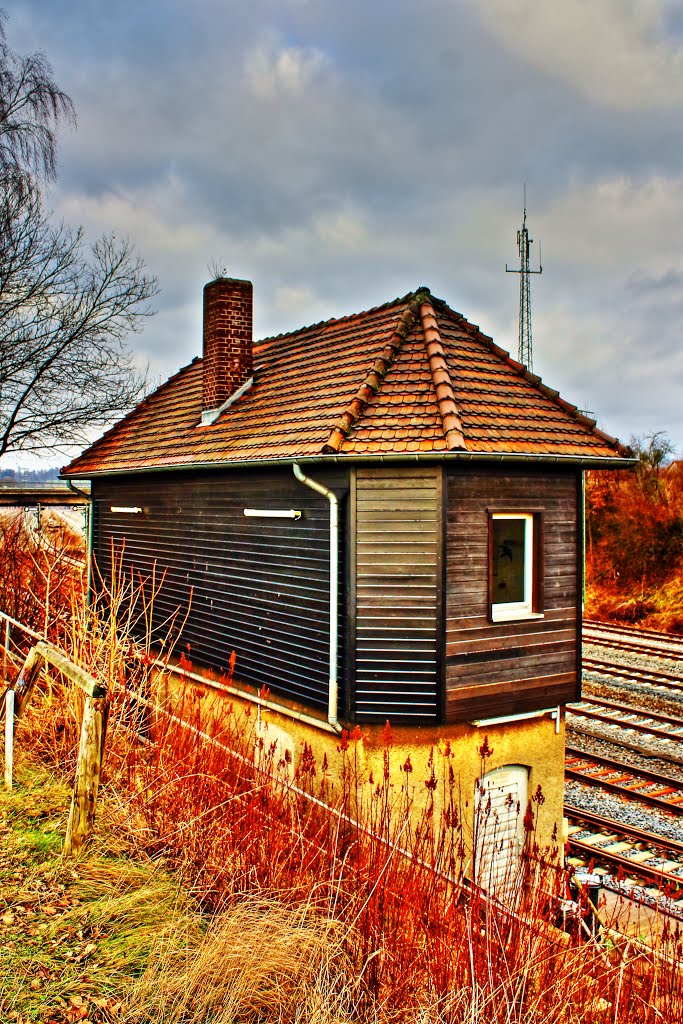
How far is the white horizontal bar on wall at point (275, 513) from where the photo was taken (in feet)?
34.0

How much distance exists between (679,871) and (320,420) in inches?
289

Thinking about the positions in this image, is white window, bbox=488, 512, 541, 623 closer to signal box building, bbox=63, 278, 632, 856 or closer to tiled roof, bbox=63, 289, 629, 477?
signal box building, bbox=63, 278, 632, 856

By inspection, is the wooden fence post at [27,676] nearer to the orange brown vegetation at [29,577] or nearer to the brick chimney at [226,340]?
the orange brown vegetation at [29,577]

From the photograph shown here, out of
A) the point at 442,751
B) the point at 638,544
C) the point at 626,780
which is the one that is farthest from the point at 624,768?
the point at 638,544

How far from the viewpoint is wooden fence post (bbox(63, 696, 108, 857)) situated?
5453 millimetres

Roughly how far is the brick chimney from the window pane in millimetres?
5845

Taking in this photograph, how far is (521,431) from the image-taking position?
994 centimetres

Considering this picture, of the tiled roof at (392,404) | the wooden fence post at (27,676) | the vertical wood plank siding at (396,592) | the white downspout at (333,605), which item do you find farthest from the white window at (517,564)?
the wooden fence post at (27,676)

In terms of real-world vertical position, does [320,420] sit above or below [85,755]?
above

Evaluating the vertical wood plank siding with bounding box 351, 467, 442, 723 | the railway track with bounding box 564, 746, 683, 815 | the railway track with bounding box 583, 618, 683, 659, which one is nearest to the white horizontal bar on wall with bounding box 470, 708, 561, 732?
the vertical wood plank siding with bounding box 351, 467, 442, 723

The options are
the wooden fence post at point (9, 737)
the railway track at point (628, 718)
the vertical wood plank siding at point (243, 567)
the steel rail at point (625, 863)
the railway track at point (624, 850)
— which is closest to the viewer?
the wooden fence post at point (9, 737)

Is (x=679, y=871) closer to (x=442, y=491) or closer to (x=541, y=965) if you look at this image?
(x=442, y=491)

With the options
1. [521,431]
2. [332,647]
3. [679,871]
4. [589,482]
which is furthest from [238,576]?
[589,482]

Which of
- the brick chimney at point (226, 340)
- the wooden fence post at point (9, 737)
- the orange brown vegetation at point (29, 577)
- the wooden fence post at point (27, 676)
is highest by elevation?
the brick chimney at point (226, 340)
